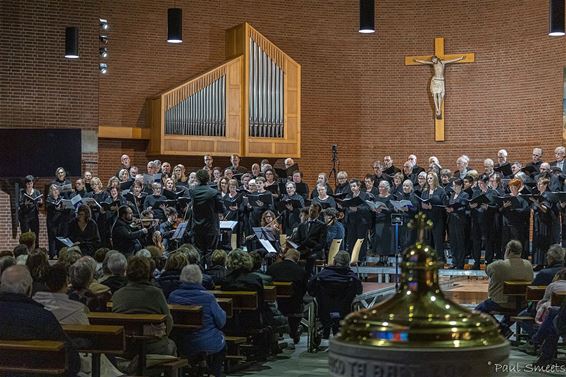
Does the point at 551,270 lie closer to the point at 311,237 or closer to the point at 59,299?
the point at 311,237

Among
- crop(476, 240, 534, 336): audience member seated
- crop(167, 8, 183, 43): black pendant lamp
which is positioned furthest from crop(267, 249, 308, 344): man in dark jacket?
crop(167, 8, 183, 43): black pendant lamp

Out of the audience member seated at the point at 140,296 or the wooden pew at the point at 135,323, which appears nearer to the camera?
the wooden pew at the point at 135,323

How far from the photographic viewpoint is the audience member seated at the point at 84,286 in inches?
245

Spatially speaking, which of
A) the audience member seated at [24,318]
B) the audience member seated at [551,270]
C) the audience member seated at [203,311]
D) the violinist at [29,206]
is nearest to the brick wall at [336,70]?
the violinist at [29,206]

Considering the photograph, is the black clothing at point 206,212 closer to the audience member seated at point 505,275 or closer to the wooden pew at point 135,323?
the audience member seated at point 505,275

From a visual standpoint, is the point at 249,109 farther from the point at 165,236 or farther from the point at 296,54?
the point at 165,236

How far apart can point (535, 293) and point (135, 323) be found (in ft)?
13.7

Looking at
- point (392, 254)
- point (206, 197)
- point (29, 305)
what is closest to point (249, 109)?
point (392, 254)

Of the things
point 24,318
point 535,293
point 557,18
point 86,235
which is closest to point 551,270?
point 535,293

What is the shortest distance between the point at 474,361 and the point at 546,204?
11976 millimetres

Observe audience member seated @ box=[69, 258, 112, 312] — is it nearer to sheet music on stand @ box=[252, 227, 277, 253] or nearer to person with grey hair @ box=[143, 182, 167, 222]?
sheet music on stand @ box=[252, 227, 277, 253]

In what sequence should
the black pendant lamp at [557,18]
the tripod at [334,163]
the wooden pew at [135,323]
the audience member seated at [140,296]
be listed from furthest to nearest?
the tripod at [334,163] < the black pendant lamp at [557,18] < the audience member seated at [140,296] < the wooden pew at [135,323]

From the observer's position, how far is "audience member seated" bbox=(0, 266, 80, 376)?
15.8 ft

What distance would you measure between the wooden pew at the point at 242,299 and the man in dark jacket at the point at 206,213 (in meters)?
3.60
